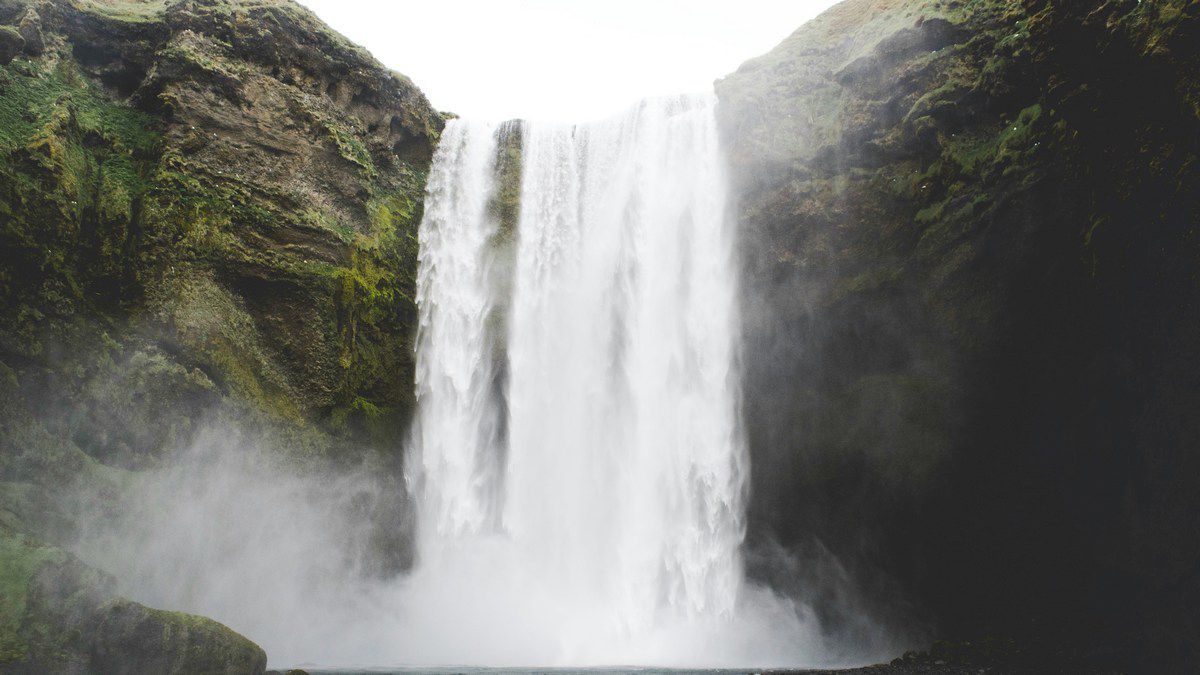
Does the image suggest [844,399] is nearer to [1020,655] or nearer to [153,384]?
[1020,655]

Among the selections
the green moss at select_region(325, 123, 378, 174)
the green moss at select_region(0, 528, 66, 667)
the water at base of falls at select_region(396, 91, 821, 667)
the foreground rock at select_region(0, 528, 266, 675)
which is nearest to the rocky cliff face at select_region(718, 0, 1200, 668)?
the water at base of falls at select_region(396, 91, 821, 667)

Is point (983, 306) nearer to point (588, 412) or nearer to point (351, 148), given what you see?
point (588, 412)

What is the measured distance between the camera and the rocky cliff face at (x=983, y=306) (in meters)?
9.48

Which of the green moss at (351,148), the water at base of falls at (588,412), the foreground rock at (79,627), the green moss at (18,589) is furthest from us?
the green moss at (351,148)

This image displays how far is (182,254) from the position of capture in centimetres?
1209

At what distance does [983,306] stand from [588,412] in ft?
26.4

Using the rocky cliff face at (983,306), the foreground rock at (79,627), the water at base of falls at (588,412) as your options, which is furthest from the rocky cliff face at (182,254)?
the rocky cliff face at (983,306)

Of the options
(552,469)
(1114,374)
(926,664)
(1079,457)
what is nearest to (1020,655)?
(926,664)

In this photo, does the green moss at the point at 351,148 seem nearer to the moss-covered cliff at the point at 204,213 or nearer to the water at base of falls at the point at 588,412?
the moss-covered cliff at the point at 204,213

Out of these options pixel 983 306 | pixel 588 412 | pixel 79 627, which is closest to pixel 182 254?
pixel 79 627

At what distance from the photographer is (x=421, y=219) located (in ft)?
54.5

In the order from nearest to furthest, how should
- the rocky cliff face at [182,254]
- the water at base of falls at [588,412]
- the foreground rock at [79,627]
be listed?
the foreground rock at [79,627] < the rocky cliff face at [182,254] < the water at base of falls at [588,412]

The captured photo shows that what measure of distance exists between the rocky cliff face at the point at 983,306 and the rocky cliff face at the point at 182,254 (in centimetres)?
829

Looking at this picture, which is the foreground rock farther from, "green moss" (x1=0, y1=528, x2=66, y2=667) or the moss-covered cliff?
the moss-covered cliff
